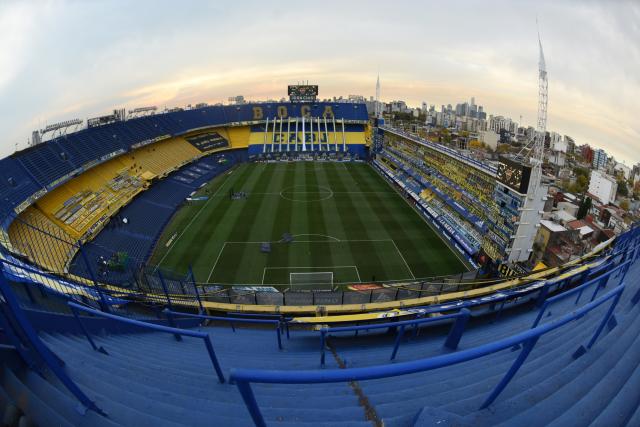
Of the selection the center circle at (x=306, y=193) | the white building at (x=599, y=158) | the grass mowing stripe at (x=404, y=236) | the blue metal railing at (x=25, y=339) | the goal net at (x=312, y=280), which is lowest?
the white building at (x=599, y=158)

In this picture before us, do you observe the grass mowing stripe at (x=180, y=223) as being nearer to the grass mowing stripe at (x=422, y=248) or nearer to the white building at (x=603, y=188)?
the grass mowing stripe at (x=422, y=248)

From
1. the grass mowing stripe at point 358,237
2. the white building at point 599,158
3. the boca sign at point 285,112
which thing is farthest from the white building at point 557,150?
the grass mowing stripe at point 358,237

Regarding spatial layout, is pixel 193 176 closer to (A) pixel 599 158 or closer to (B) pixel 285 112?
(B) pixel 285 112

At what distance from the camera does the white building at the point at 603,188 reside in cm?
4797

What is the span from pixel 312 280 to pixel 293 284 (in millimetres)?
1304

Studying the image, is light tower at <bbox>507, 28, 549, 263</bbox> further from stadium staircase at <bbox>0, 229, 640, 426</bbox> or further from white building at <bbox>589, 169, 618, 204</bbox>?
white building at <bbox>589, 169, 618, 204</bbox>

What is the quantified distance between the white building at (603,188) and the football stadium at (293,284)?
108 ft

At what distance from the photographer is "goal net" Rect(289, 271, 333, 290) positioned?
64.1 ft

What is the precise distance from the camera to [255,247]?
79.7 feet

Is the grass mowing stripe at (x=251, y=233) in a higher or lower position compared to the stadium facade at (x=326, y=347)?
lower

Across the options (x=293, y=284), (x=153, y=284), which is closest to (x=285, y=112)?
(x=293, y=284)

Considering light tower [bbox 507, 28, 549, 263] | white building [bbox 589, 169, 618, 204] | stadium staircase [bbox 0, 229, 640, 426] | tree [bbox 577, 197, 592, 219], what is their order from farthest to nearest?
white building [bbox 589, 169, 618, 204]
tree [bbox 577, 197, 592, 219]
light tower [bbox 507, 28, 549, 263]
stadium staircase [bbox 0, 229, 640, 426]

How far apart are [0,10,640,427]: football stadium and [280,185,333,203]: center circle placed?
1.12ft

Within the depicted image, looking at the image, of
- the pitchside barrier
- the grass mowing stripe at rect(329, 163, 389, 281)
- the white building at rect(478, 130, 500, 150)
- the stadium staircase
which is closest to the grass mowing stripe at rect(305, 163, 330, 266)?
the pitchside barrier
